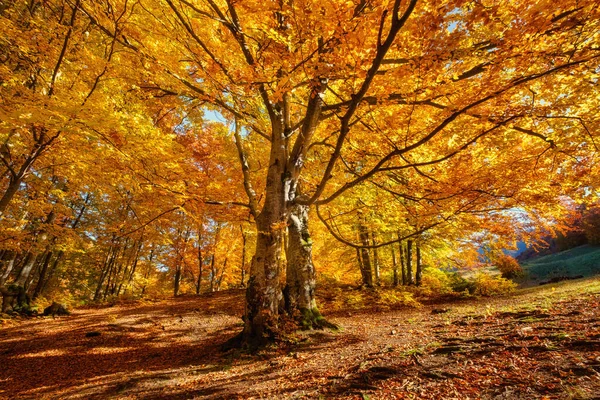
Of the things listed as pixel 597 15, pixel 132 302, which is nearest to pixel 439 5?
pixel 597 15

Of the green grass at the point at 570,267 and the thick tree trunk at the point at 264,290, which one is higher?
the green grass at the point at 570,267

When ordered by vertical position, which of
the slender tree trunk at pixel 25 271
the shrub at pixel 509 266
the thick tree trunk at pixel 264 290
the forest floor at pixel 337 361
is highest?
the shrub at pixel 509 266

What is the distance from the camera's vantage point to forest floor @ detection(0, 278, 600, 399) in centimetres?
278

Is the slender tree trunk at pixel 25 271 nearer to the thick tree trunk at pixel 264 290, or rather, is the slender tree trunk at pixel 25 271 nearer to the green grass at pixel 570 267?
the thick tree trunk at pixel 264 290

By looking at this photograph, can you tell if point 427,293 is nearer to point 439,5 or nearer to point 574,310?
point 574,310

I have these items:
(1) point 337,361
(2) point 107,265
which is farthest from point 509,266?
(2) point 107,265

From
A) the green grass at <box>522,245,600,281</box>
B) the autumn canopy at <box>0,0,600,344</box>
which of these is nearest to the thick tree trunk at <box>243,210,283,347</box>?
the autumn canopy at <box>0,0,600,344</box>

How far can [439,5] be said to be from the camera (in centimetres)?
363

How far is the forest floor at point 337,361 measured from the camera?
2.78 meters

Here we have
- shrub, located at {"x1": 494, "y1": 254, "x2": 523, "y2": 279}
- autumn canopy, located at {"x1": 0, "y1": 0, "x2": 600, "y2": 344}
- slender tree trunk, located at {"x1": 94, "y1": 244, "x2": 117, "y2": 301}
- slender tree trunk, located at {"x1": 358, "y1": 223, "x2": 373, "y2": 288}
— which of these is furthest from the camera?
slender tree trunk, located at {"x1": 94, "y1": 244, "x2": 117, "y2": 301}

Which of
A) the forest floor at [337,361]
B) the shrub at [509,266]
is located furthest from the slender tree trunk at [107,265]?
the shrub at [509,266]

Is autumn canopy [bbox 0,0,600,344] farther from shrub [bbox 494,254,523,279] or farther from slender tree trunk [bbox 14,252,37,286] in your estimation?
shrub [bbox 494,254,523,279]

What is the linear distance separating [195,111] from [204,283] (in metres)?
23.4

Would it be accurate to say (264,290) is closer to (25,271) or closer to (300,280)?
(300,280)
